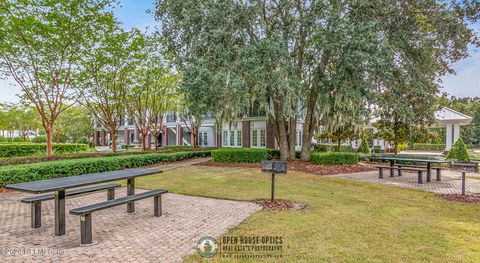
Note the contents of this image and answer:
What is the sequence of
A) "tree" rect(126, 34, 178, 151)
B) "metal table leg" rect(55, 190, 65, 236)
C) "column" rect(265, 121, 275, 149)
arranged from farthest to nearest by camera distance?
"column" rect(265, 121, 275, 149) → "tree" rect(126, 34, 178, 151) → "metal table leg" rect(55, 190, 65, 236)

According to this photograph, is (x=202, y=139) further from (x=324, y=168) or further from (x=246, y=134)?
(x=324, y=168)

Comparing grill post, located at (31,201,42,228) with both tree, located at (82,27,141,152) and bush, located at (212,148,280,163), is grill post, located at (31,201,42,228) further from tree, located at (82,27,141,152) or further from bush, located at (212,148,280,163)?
tree, located at (82,27,141,152)

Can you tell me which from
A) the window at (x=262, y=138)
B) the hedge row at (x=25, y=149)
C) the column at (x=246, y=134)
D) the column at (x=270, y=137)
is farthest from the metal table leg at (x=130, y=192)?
the hedge row at (x=25, y=149)

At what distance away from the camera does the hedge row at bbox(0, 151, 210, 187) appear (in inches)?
346

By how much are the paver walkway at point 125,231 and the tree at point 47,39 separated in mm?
9288

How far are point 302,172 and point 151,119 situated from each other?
13.6 meters

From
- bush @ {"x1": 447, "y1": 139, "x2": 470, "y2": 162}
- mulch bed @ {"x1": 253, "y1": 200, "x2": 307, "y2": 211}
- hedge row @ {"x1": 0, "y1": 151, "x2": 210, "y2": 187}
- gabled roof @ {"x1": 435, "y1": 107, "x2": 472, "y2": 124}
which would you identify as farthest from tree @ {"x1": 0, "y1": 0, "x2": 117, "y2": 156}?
gabled roof @ {"x1": 435, "y1": 107, "x2": 472, "y2": 124}

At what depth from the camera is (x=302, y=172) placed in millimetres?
12672

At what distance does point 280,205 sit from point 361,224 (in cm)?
191

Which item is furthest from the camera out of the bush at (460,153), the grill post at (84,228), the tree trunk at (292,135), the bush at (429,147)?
the bush at (429,147)

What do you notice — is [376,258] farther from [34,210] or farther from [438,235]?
[34,210]

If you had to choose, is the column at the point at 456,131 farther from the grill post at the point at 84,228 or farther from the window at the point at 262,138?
the grill post at the point at 84,228

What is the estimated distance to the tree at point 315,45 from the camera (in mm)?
11427
